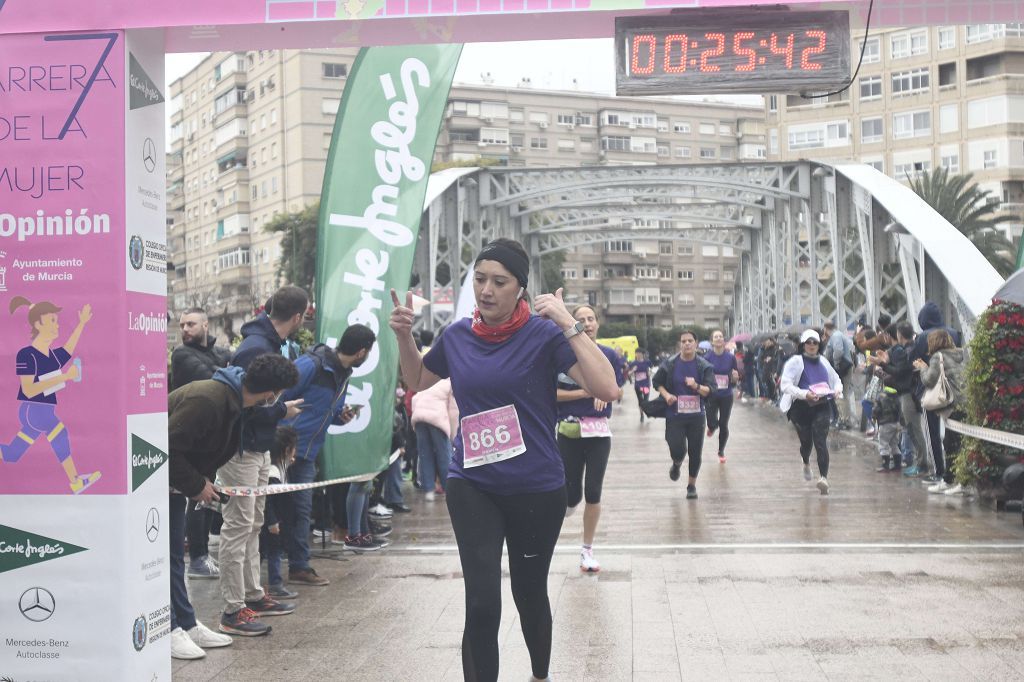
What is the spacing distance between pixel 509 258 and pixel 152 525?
6.84ft

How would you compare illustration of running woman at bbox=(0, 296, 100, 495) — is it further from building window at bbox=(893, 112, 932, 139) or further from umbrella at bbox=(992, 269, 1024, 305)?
building window at bbox=(893, 112, 932, 139)

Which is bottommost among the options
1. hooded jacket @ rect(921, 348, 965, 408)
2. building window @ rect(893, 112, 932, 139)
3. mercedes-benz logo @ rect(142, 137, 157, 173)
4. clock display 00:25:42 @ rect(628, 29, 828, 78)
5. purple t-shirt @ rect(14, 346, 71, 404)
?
hooded jacket @ rect(921, 348, 965, 408)

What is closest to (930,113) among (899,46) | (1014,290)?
(899,46)

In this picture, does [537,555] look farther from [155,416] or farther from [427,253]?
[427,253]

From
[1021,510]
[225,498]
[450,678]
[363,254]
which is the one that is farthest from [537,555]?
[1021,510]

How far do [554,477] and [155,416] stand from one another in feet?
6.28

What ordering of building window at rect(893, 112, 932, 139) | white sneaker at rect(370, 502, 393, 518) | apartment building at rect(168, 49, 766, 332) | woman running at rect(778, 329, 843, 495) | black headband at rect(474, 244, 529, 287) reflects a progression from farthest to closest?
1. apartment building at rect(168, 49, 766, 332)
2. building window at rect(893, 112, 932, 139)
3. woman running at rect(778, 329, 843, 495)
4. white sneaker at rect(370, 502, 393, 518)
5. black headband at rect(474, 244, 529, 287)

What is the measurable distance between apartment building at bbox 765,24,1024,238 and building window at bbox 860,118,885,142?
0.21ft

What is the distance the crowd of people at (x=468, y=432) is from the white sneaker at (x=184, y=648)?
0.01 metres

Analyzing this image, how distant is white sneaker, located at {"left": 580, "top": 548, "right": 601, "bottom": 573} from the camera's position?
29.6ft

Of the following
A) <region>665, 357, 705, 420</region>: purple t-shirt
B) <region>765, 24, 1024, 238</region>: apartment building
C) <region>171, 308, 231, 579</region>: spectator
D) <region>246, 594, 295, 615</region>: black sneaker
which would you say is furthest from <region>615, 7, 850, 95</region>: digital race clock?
<region>765, 24, 1024, 238</region>: apartment building

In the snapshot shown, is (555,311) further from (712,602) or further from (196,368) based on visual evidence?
(196,368)

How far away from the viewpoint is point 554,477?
5.01 meters

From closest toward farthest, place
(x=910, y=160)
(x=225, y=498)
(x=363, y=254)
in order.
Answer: (x=225, y=498), (x=363, y=254), (x=910, y=160)
